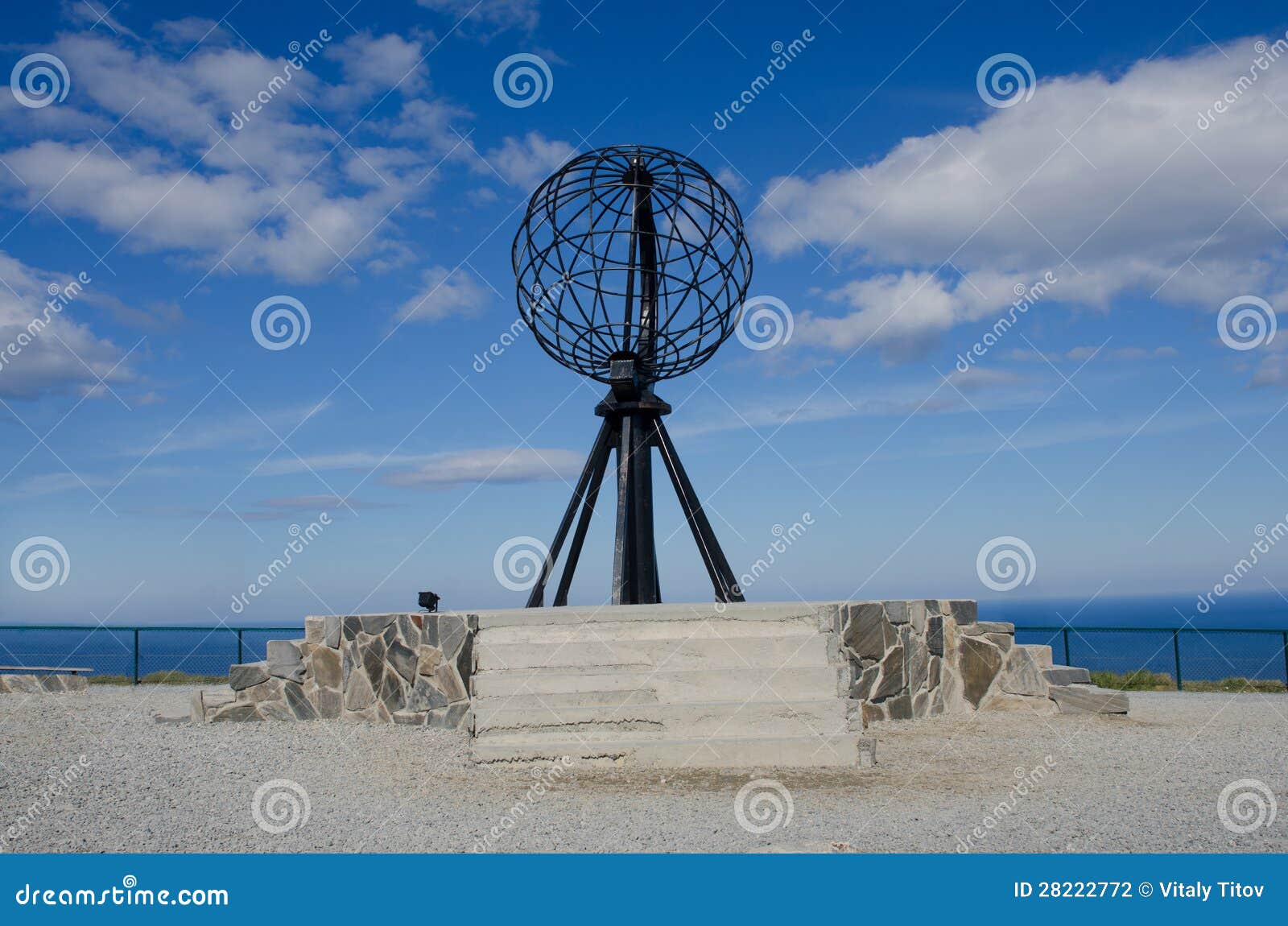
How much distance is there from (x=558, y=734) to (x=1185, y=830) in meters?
4.61

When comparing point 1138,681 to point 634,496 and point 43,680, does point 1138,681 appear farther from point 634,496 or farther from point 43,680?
point 43,680

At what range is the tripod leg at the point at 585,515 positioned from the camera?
38.3ft

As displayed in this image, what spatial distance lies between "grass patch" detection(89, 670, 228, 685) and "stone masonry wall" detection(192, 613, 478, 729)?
6.41m

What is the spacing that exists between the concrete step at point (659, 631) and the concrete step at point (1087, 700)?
364 centimetres

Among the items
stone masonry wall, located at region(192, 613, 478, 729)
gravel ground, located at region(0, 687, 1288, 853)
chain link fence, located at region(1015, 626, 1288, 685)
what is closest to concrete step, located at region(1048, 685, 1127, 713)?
gravel ground, located at region(0, 687, 1288, 853)

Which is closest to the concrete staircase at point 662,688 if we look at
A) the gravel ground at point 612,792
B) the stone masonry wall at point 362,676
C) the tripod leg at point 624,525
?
the gravel ground at point 612,792

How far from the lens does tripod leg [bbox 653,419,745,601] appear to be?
1198 centimetres

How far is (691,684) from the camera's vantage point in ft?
28.3

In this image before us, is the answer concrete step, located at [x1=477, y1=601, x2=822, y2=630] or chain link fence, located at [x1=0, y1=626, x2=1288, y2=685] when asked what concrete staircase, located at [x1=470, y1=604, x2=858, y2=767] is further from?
chain link fence, located at [x1=0, y1=626, x2=1288, y2=685]

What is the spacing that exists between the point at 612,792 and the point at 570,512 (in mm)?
5329

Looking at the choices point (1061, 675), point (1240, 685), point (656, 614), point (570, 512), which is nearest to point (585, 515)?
point (570, 512)

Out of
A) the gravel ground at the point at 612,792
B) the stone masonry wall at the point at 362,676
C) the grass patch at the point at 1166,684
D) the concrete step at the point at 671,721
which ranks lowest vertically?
the gravel ground at the point at 612,792

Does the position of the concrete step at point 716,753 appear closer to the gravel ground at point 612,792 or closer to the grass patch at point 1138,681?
the gravel ground at point 612,792

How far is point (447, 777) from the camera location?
25.6 feet
